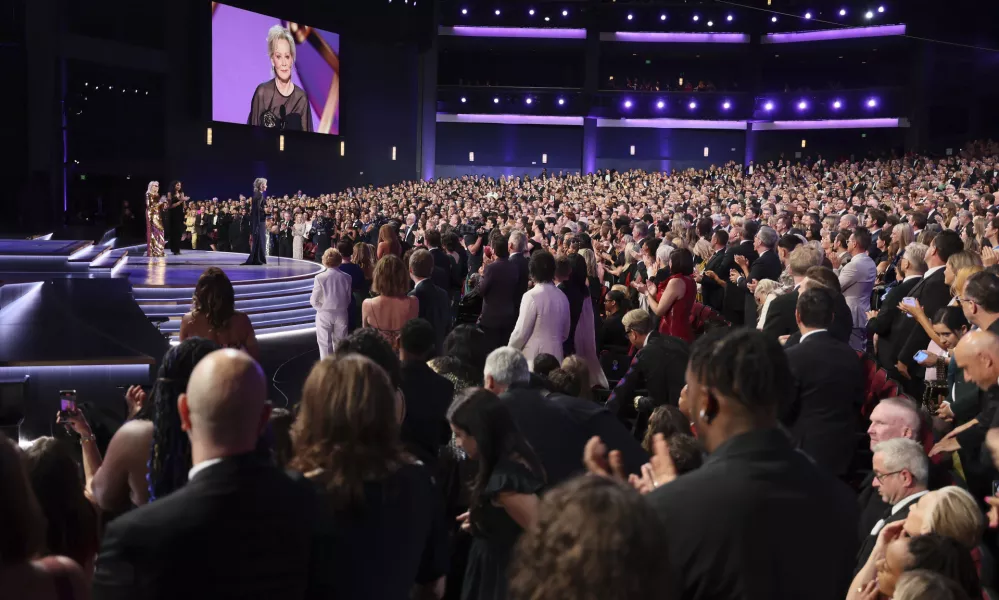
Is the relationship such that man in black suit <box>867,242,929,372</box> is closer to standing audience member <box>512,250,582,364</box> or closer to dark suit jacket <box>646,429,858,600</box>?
standing audience member <box>512,250,582,364</box>

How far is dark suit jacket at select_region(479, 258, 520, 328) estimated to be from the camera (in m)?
8.63

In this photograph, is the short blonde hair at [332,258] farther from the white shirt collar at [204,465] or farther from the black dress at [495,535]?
the white shirt collar at [204,465]

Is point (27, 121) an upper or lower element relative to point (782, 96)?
lower

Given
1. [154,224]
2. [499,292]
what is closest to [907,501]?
[499,292]

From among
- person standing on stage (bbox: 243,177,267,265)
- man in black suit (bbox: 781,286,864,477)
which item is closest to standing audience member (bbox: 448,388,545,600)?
man in black suit (bbox: 781,286,864,477)

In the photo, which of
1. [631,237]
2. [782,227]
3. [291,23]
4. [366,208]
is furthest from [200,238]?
[782,227]

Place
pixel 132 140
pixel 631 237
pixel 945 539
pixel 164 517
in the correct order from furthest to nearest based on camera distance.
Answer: pixel 132 140 < pixel 631 237 < pixel 945 539 < pixel 164 517

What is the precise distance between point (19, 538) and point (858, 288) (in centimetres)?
691

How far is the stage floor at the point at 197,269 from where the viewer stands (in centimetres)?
1460

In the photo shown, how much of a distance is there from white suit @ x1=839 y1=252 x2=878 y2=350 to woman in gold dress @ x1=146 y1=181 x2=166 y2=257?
1280 cm

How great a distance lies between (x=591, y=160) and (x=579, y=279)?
121 feet

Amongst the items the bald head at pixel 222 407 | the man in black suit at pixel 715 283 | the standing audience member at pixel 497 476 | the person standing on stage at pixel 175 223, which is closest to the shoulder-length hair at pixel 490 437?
the standing audience member at pixel 497 476

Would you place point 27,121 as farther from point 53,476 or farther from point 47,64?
point 53,476

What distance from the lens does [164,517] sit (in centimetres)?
218
